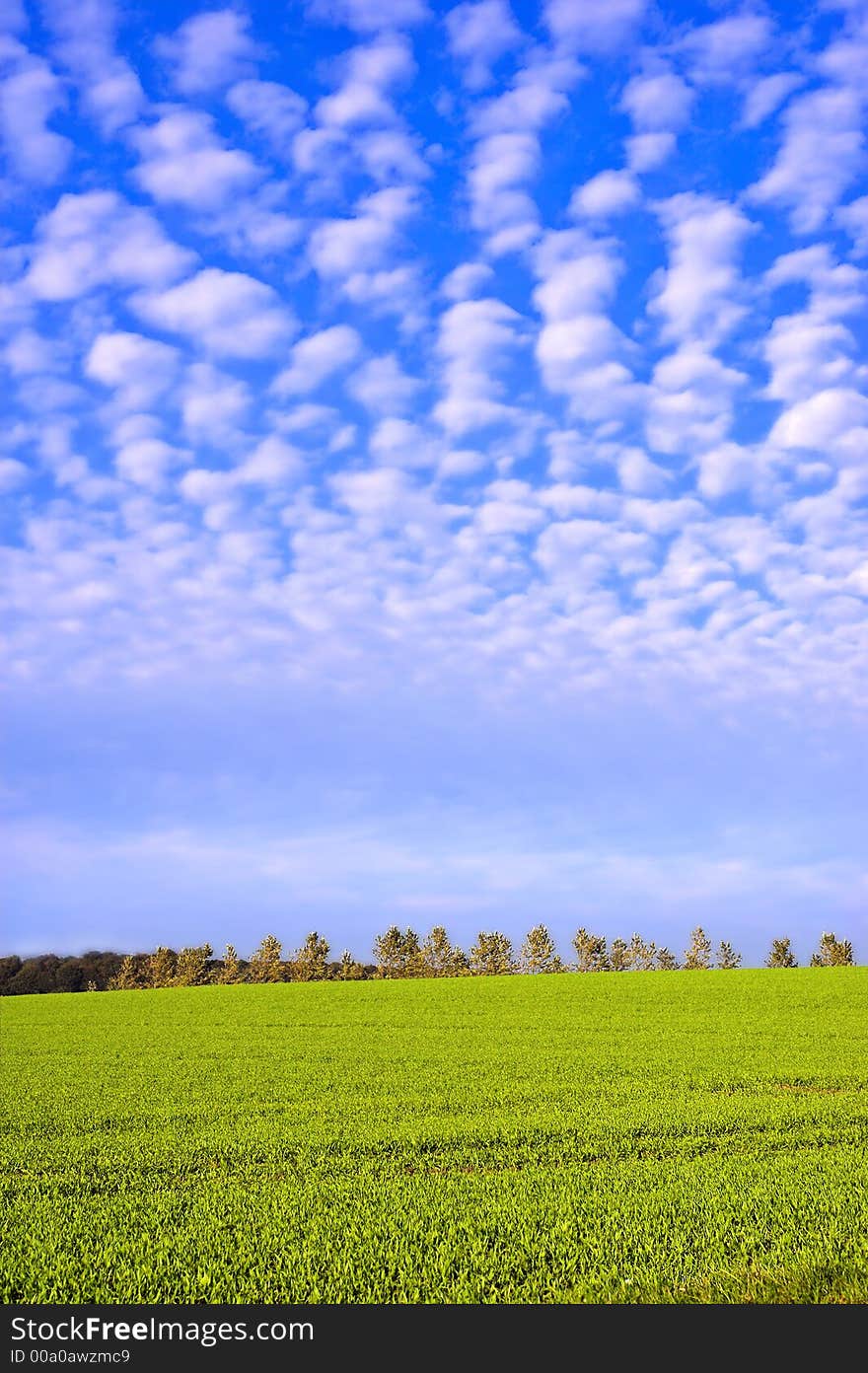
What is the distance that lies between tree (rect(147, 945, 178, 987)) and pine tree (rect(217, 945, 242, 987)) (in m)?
5.97

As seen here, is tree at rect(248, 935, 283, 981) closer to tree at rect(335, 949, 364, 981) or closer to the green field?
tree at rect(335, 949, 364, 981)

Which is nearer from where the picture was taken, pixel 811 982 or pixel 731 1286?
pixel 731 1286

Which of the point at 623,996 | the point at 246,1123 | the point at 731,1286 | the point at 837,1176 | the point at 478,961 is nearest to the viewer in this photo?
the point at 731,1286

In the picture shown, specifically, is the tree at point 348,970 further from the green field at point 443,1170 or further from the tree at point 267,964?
the green field at point 443,1170

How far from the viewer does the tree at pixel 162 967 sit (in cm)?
9862

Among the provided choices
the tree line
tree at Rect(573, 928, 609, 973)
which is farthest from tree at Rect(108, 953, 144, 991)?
tree at Rect(573, 928, 609, 973)

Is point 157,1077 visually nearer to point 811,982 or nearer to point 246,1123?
point 246,1123

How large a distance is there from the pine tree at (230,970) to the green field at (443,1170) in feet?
218

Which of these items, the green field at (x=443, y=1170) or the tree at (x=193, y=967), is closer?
the green field at (x=443, y=1170)

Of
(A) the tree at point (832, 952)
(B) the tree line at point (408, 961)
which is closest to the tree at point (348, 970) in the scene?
(B) the tree line at point (408, 961)

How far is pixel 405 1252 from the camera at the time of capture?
8.79m

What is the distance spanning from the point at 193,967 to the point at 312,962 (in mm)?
13446

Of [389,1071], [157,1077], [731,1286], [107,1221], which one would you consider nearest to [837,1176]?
[731,1286]

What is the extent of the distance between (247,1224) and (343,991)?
156 feet
